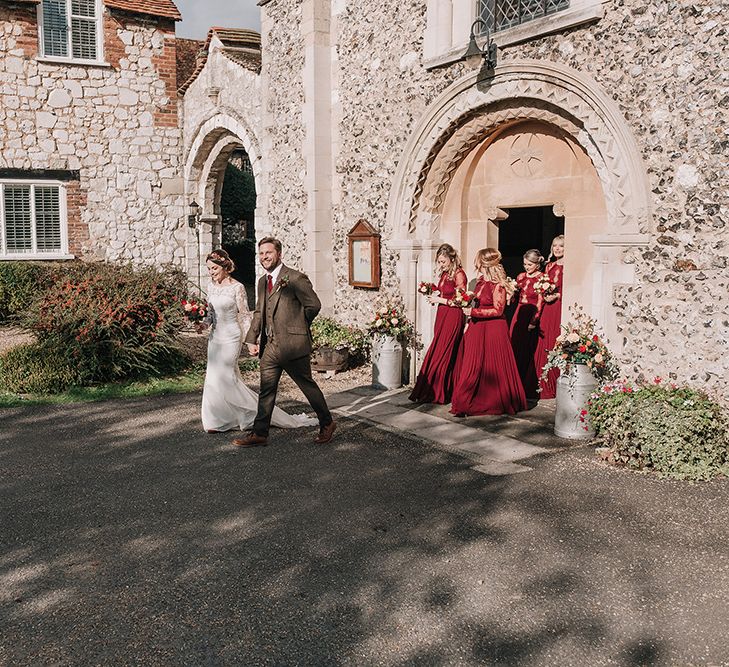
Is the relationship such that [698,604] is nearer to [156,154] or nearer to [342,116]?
[342,116]

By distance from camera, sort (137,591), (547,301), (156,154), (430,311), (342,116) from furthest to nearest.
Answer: (156,154) < (342,116) < (430,311) < (547,301) < (137,591)

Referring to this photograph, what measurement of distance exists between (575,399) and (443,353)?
6.39 feet

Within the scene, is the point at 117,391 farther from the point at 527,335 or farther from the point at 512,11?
the point at 512,11

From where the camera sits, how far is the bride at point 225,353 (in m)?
7.09

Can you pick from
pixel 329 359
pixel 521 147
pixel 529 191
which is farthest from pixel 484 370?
pixel 329 359

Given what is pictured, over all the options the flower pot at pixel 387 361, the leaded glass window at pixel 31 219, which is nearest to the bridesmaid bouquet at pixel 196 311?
the flower pot at pixel 387 361

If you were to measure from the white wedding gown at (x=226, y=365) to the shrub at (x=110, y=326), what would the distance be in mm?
2745

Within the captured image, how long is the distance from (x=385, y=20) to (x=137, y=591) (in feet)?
26.7

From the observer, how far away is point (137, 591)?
4.07 meters

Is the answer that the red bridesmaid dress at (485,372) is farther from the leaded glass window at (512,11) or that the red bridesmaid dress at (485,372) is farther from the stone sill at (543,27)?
the leaded glass window at (512,11)

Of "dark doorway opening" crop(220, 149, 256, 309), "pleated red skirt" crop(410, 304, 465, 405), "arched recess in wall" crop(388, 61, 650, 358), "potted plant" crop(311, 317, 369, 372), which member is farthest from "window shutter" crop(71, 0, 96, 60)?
"pleated red skirt" crop(410, 304, 465, 405)

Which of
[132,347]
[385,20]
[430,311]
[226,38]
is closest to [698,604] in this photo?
[430,311]

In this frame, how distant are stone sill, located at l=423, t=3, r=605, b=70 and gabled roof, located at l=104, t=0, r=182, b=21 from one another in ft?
34.6

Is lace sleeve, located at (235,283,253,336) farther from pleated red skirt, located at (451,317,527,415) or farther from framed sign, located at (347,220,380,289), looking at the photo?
framed sign, located at (347,220,380,289)
